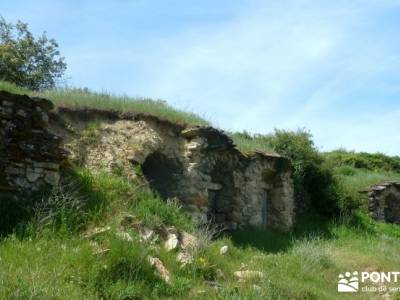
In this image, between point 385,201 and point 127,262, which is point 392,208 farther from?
point 127,262

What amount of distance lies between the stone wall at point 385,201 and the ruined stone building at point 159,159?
5457 mm

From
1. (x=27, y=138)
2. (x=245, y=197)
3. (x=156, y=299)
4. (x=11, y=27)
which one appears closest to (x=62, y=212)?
(x=27, y=138)

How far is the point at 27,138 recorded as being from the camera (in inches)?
A: 290

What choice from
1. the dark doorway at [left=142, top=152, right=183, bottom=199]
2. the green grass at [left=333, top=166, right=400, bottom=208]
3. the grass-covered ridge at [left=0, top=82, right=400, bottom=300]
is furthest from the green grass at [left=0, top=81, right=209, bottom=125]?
the green grass at [left=333, top=166, right=400, bottom=208]

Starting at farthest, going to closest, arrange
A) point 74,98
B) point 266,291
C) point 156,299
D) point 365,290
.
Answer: point 74,98, point 365,290, point 266,291, point 156,299

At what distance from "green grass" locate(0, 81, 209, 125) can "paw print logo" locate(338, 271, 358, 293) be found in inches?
173

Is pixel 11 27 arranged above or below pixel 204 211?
above

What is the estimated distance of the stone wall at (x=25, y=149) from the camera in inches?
278

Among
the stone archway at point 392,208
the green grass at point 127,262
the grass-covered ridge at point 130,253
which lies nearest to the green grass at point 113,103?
the grass-covered ridge at point 130,253

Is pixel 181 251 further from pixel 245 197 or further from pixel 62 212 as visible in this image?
pixel 245 197

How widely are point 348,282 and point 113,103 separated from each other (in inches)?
220

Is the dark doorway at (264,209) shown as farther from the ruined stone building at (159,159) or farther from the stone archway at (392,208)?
the stone archway at (392,208)

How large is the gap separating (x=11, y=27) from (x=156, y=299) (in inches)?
728

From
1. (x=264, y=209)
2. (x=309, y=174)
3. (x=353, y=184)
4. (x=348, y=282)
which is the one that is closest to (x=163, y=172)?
(x=264, y=209)
